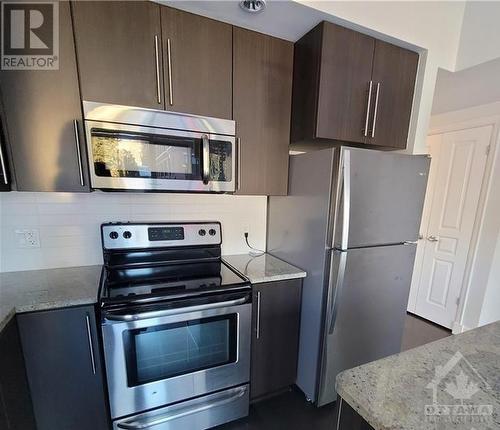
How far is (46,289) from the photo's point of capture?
1230mm

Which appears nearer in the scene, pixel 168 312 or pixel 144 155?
pixel 168 312

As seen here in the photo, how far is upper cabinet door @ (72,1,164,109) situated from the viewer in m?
1.18

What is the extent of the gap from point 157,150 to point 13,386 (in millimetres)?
1209

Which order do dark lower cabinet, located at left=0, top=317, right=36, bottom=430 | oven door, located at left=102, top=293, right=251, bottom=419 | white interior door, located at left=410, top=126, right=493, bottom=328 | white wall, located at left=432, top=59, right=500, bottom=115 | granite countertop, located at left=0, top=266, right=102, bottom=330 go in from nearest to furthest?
dark lower cabinet, located at left=0, top=317, right=36, bottom=430, granite countertop, located at left=0, top=266, right=102, bottom=330, oven door, located at left=102, top=293, right=251, bottom=419, white wall, located at left=432, top=59, right=500, bottom=115, white interior door, located at left=410, top=126, right=493, bottom=328

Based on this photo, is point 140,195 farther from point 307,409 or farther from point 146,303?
point 307,409

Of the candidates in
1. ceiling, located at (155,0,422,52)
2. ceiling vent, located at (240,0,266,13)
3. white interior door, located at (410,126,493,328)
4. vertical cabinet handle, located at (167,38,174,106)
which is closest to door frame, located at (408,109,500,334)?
white interior door, located at (410,126,493,328)

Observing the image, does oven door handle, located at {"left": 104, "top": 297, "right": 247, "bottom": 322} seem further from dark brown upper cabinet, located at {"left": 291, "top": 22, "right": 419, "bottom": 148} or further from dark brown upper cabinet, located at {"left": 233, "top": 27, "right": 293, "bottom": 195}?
dark brown upper cabinet, located at {"left": 291, "top": 22, "right": 419, "bottom": 148}

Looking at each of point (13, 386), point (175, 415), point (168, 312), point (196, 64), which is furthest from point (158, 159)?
point (175, 415)

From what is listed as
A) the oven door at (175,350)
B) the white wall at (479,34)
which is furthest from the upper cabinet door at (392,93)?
the oven door at (175,350)

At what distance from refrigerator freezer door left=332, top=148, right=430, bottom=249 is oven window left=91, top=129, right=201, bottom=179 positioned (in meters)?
0.89

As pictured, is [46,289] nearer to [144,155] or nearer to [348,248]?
[144,155]

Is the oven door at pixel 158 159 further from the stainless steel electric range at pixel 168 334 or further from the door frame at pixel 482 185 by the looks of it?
the door frame at pixel 482 185

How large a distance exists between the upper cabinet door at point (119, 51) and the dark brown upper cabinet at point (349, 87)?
0.88 meters

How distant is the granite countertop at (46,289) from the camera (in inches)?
42.2
